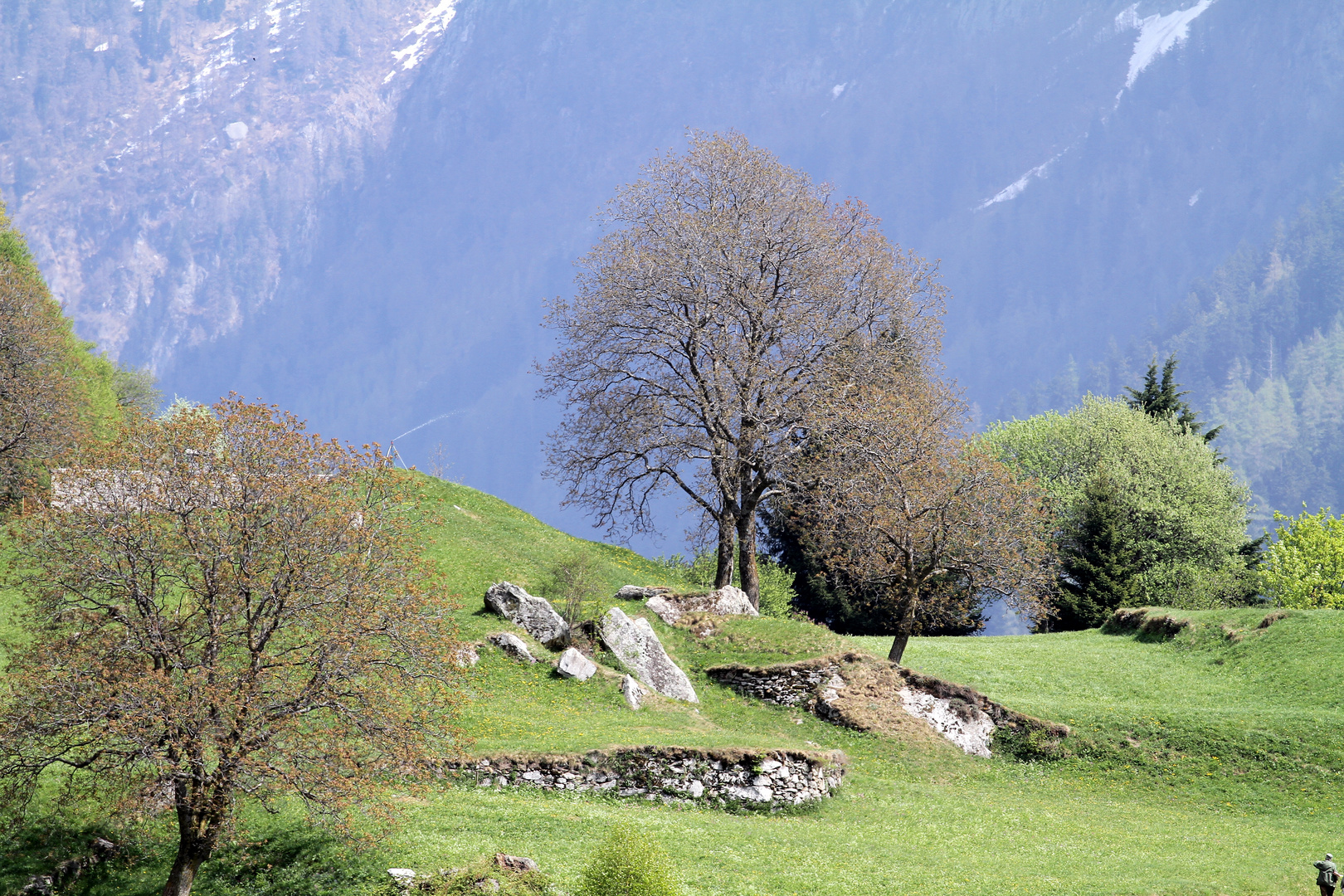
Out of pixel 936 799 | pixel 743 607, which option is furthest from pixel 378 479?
pixel 743 607

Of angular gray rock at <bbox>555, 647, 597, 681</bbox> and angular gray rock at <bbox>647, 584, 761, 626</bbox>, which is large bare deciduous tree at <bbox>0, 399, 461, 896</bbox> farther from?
angular gray rock at <bbox>647, 584, 761, 626</bbox>

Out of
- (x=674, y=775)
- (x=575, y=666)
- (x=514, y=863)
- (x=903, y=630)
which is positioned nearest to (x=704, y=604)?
(x=903, y=630)

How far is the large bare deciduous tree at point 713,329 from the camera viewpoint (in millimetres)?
39500

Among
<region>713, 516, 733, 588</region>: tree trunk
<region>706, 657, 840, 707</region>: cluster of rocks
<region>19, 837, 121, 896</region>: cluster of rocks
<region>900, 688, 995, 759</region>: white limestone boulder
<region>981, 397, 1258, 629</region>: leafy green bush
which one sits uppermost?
<region>981, 397, 1258, 629</region>: leafy green bush

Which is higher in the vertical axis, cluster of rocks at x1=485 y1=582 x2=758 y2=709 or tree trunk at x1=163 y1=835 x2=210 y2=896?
cluster of rocks at x1=485 y1=582 x2=758 y2=709

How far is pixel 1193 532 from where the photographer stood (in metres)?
57.5

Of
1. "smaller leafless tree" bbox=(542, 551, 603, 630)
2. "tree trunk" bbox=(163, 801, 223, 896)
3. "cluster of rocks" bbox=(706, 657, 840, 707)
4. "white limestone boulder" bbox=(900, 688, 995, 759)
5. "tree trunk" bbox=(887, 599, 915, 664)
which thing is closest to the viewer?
"tree trunk" bbox=(163, 801, 223, 896)

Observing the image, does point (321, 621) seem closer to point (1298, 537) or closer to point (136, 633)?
point (136, 633)

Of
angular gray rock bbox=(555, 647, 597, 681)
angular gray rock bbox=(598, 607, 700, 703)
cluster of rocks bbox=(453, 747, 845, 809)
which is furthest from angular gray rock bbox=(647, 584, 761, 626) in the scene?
cluster of rocks bbox=(453, 747, 845, 809)

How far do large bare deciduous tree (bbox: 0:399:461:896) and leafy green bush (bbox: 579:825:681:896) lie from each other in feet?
13.4

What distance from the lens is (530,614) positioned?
102ft

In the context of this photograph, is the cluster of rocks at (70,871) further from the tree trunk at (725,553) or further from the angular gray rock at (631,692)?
the tree trunk at (725,553)

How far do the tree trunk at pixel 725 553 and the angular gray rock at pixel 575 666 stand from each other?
39.6ft

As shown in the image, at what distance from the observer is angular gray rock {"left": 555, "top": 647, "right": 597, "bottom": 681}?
28891 mm
